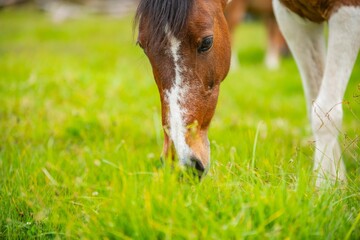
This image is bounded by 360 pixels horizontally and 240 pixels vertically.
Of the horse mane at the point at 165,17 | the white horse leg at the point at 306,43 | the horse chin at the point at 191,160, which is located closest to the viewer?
the horse chin at the point at 191,160

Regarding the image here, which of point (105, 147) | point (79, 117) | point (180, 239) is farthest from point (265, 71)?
point (180, 239)

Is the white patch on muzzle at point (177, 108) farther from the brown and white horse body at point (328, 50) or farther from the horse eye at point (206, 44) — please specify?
the brown and white horse body at point (328, 50)

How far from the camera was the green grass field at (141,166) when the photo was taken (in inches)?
66.2

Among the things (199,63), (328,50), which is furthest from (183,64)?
(328,50)

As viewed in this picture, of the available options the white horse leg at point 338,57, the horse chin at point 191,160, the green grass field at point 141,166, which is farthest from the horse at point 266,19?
the horse chin at point 191,160

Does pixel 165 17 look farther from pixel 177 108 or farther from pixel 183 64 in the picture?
pixel 177 108

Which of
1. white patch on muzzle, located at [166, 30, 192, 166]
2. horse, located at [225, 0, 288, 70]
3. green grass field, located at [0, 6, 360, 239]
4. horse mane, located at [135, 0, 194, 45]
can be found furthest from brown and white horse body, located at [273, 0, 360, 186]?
horse, located at [225, 0, 288, 70]

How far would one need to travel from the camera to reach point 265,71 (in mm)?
7746

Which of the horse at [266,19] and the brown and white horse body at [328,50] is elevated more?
the brown and white horse body at [328,50]

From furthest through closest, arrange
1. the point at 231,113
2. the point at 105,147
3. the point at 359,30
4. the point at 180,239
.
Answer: the point at 231,113, the point at 105,147, the point at 359,30, the point at 180,239

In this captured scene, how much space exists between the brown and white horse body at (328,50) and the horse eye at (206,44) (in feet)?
2.19

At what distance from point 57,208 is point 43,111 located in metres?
2.24

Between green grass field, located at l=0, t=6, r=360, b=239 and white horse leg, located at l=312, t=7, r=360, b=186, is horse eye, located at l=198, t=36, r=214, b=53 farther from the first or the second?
white horse leg, located at l=312, t=7, r=360, b=186

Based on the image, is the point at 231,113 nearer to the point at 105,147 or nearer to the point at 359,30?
the point at 105,147
